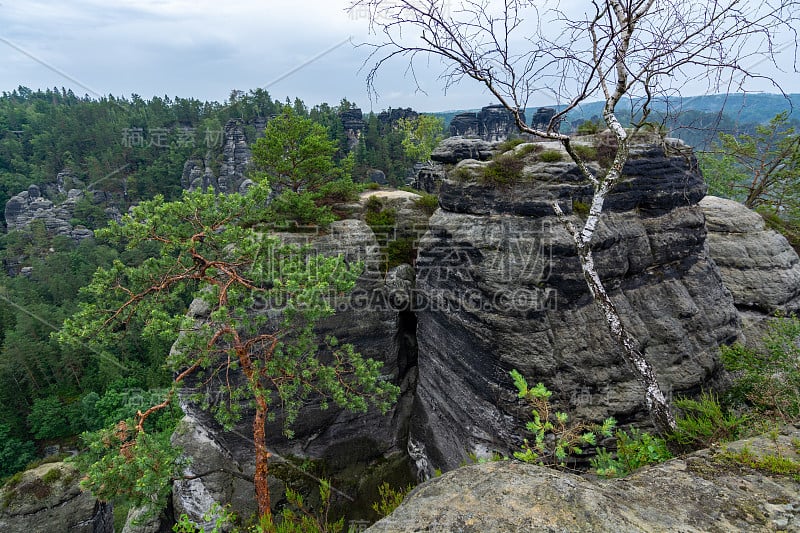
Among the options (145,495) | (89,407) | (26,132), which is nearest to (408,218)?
(145,495)

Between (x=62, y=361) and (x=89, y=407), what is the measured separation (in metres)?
6.75

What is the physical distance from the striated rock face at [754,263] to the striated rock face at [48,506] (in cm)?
3208

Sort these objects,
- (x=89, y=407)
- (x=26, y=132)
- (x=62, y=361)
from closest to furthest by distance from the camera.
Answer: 1. (x=89, y=407)
2. (x=62, y=361)
3. (x=26, y=132)

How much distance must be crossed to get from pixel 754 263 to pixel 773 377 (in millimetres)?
10488

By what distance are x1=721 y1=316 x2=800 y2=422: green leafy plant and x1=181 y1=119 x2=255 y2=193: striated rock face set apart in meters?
83.5

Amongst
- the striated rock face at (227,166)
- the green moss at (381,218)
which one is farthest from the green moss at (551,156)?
the striated rock face at (227,166)

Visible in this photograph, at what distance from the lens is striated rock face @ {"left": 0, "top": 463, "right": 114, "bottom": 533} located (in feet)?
58.9

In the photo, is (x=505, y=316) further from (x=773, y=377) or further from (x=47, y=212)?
(x=47, y=212)

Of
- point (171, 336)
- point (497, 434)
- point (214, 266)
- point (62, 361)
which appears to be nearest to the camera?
point (171, 336)

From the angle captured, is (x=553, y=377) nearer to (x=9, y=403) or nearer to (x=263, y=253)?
(x=263, y=253)

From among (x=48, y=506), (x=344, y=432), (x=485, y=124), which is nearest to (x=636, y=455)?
(x=344, y=432)

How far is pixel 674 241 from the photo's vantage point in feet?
43.0

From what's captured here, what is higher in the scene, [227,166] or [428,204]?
[227,166]

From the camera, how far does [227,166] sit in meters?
83.1
